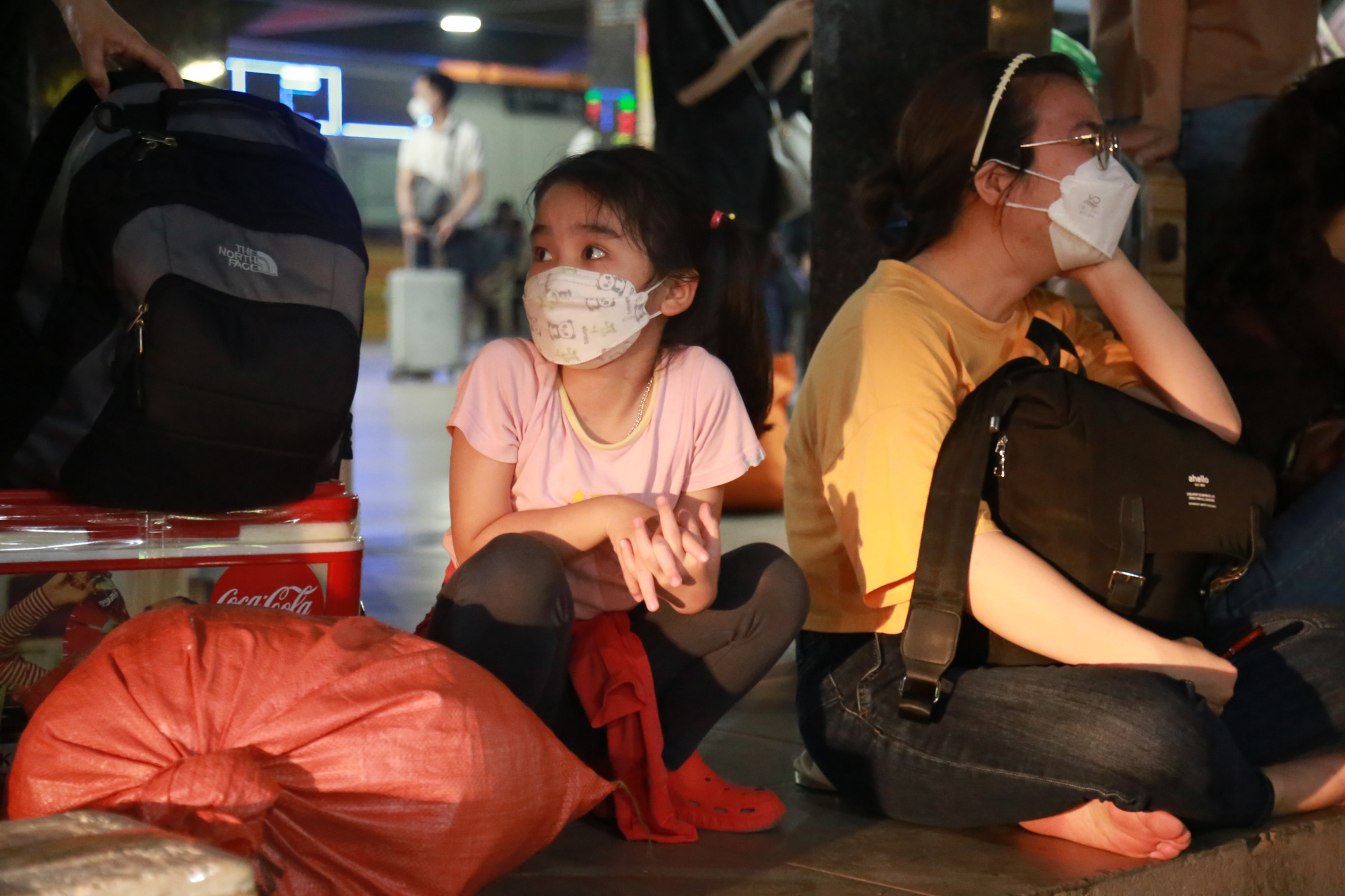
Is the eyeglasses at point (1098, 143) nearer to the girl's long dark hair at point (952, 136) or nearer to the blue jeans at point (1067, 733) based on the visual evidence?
the girl's long dark hair at point (952, 136)

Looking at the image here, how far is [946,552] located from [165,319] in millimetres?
1068

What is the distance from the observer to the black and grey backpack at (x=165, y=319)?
5.85 ft

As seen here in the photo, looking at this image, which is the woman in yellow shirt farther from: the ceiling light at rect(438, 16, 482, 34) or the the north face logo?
the ceiling light at rect(438, 16, 482, 34)

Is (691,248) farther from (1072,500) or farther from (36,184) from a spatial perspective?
(36,184)

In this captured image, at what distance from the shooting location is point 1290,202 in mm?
2596

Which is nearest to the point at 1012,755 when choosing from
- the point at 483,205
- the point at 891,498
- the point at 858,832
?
the point at 858,832

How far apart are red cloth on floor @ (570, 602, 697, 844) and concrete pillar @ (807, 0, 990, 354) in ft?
4.29

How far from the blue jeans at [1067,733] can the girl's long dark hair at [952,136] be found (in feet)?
2.20

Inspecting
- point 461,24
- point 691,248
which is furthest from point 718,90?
point 461,24

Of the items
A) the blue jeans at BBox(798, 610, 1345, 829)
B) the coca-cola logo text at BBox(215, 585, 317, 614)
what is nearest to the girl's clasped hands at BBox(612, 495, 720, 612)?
the blue jeans at BBox(798, 610, 1345, 829)

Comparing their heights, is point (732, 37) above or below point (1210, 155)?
above

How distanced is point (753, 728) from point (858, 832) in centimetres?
60

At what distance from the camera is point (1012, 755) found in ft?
6.13

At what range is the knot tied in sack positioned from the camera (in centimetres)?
130
